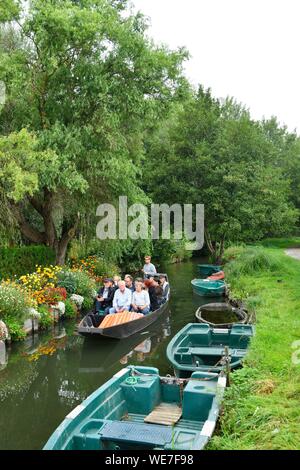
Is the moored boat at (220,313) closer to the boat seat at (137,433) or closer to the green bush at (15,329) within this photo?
the green bush at (15,329)

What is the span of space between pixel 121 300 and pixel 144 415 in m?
6.26

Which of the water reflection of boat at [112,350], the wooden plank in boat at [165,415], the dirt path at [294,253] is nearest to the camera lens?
the wooden plank in boat at [165,415]

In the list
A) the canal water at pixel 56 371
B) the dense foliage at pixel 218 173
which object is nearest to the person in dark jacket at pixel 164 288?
the canal water at pixel 56 371

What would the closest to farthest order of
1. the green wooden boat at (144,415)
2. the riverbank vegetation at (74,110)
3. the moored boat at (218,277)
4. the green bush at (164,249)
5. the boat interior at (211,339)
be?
1. the green wooden boat at (144,415)
2. the boat interior at (211,339)
3. the riverbank vegetation at (74,110)
4. the moored boat at (218,277)
5. the green bush at (164,249)

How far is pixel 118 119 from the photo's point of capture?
16062 millimetres

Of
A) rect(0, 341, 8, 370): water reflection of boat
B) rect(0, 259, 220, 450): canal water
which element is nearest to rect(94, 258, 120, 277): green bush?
rect(0, 259, 220, 450): canal water

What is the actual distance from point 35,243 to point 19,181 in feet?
18.4

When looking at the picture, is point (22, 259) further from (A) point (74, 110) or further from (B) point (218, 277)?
(B) point (218, 277)

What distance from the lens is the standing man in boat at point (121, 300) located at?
1260 centimetres

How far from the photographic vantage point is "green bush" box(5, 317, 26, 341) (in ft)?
36.6

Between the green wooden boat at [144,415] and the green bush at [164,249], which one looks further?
the green bush at [164,249]

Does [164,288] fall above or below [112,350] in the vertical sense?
above

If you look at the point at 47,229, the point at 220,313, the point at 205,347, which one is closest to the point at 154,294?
the point at 220,313

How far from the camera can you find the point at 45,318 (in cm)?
1279
